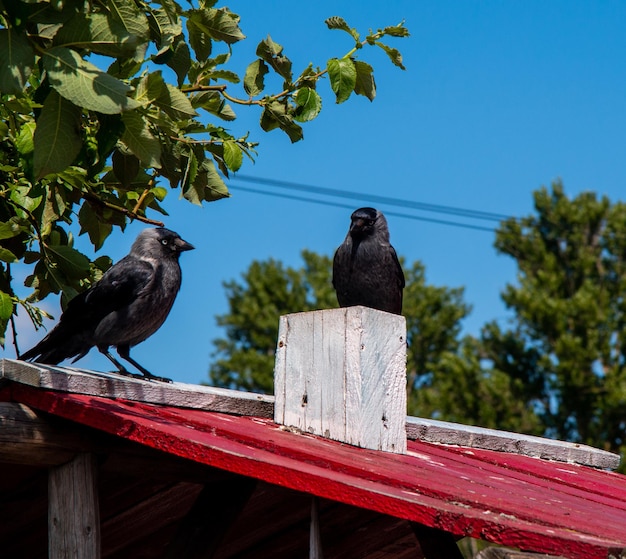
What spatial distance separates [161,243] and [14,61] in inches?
129

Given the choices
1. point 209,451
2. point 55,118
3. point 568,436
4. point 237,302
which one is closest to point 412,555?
point 209,451

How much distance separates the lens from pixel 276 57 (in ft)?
13.6

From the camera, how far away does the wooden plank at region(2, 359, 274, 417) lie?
327 cm

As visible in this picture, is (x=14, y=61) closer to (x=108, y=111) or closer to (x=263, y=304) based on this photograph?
(x=108, y=111)

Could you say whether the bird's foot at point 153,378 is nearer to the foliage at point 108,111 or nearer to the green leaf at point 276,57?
the foliage at point 108,111

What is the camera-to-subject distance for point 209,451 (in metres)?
2.91

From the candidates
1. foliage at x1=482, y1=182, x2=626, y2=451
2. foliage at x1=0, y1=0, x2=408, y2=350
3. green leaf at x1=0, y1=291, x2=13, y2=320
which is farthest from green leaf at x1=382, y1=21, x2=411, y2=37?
foliage at x1=482, y1=182, x2=626, y2=451

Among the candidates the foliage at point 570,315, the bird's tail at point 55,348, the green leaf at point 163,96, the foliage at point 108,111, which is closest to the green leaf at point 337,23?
the foliage at point 108,111

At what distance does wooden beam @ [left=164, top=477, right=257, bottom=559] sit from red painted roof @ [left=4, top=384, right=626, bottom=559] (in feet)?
0.64

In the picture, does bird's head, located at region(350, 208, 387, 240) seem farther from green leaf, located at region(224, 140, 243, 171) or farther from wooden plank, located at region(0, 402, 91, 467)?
wooden plank, located at region(0, 402, 91, 467)

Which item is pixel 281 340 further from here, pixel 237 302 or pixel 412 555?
pixel 237 302

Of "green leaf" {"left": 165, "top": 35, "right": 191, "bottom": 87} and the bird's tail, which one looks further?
the bird's tail

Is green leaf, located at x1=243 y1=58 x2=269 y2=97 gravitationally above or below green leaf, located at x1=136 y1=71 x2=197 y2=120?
above

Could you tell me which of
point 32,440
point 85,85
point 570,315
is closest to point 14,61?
point 85,85
